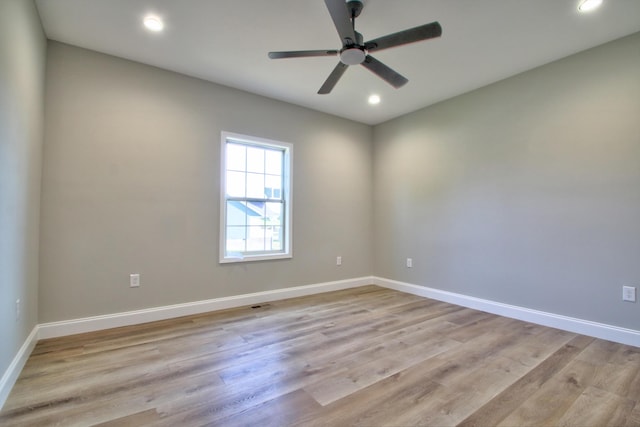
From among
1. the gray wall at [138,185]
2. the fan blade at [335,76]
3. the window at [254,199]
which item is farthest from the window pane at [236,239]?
the fan blade at [335,76]

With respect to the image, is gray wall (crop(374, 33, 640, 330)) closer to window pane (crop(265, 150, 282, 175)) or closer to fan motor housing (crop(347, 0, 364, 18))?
window pane (crop(265, 150, 282, 175))

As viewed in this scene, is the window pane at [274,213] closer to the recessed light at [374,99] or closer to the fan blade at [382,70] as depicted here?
the recessed light at [374,99]

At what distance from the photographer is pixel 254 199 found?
3.84 meters

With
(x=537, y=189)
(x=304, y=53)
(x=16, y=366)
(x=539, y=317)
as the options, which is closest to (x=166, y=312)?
(x=16, y=366)

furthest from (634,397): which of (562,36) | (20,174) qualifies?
(20,174)

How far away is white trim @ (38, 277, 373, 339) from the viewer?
2.65 m

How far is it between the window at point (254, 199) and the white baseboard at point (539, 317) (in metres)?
2.03

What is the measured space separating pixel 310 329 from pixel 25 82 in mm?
2919

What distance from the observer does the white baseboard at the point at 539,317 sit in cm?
257

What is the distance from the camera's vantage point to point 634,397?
5.86 ft

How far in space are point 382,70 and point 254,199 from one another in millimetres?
2187

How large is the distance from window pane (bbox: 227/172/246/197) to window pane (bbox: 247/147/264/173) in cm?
16

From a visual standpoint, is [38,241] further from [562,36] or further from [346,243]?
[562,36]

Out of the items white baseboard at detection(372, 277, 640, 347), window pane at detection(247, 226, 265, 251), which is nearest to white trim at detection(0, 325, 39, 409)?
window pane at detection(247, 226, 265, 251)
